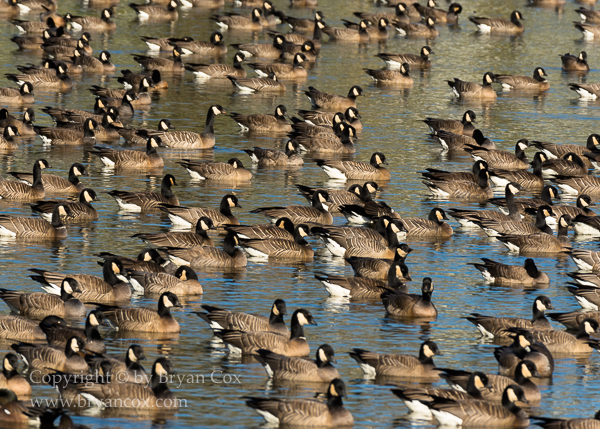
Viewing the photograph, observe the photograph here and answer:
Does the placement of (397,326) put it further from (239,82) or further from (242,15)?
(242,15)

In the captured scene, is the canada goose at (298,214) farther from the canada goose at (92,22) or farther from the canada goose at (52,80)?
the canada goose at (92,22)

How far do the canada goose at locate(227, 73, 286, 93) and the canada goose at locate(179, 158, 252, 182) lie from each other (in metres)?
14.9

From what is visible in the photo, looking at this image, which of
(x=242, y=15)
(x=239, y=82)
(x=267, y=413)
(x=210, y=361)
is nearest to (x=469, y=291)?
(x=210, y=361)

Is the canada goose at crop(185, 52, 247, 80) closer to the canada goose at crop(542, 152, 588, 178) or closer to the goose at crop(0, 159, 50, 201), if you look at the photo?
the canada goose at crop(542, 152, 588, 178)

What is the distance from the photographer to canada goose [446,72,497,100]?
49.4 metres

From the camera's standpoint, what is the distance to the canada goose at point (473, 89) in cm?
4944

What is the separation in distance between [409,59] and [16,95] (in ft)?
68.5

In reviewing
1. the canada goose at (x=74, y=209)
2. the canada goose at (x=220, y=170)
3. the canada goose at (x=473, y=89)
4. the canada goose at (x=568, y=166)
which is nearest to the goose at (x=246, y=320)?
the canada goose at (x=74, y=209)

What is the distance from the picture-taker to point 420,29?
66.3m

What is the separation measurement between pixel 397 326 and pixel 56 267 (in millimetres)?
8007

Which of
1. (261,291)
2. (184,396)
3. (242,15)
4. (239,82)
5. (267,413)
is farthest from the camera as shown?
(242,15)

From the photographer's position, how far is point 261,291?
2445cm

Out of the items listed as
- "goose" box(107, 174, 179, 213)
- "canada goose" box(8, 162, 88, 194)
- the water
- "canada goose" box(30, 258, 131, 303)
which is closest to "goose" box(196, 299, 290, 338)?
the water

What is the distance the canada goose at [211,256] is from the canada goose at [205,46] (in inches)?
1236
